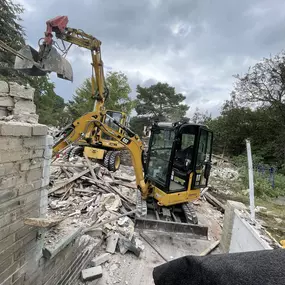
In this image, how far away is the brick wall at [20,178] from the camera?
182cm

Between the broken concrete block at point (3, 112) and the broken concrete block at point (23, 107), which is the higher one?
the broken concrete block at point (23, 107)

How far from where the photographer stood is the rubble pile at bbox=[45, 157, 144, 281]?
3812mm

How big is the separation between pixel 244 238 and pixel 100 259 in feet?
Result: 8.63

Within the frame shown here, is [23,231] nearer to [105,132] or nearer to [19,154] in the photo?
[19,154]

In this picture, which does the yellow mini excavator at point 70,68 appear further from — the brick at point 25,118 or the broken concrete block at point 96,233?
the broken concrete block at point 96,233

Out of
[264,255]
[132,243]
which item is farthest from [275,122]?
[264,255]

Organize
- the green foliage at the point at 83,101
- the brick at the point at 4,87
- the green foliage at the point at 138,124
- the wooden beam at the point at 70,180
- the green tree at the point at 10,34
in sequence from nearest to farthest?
1. the brick at the point at 4,87
2. the wooden beam at the point at 70,180
3. the green tree at the point at 10,34
4. the green foliage at the point at 83,101
5. the green foliage at the point at 138,124

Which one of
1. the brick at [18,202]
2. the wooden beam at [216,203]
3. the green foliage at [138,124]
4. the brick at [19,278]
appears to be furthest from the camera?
the green foliage at [138,124]

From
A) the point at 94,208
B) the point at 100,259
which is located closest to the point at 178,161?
the point at 94,208

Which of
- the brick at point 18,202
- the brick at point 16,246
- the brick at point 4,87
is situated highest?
the brick at point 4,87

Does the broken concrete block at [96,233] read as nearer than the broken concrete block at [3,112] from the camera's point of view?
No

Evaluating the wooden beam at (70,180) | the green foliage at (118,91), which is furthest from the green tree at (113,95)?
the wooden beam at (70,180)

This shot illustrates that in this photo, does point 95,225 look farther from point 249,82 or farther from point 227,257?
point 249,82

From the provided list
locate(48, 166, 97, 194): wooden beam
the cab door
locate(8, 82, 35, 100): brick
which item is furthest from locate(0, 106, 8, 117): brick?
locate(48, 166, 97, 194): wooden beam
